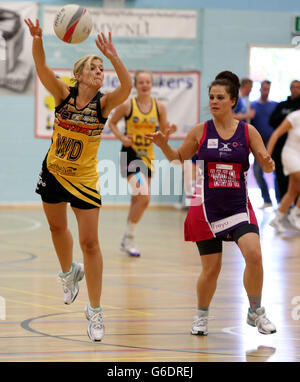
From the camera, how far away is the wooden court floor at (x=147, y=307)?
14.2 feet

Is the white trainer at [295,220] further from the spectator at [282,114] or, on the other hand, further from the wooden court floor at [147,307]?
the spectator at [282,114]

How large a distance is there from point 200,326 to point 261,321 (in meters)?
0.39

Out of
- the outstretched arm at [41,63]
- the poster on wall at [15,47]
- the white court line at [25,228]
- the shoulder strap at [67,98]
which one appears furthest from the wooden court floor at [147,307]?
the poster on wall at [15,47]

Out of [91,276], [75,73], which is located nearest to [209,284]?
[91,276]

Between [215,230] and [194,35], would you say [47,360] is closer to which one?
[215,230]

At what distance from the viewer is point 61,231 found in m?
5.14

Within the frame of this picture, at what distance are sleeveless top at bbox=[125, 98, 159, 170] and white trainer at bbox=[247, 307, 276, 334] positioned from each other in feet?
12.5

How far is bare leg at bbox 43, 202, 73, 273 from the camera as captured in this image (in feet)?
16.3

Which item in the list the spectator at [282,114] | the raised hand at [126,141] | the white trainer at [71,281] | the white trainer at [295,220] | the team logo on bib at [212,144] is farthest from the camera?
the white trainer at [295,220]

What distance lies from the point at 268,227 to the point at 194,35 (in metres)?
4.55

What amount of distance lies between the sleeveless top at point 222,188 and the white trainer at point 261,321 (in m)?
0.48

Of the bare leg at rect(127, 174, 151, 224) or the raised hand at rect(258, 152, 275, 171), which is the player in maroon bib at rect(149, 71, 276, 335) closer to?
the raised hand at rect(258, 152, 275, 171)

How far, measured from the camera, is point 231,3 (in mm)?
14086

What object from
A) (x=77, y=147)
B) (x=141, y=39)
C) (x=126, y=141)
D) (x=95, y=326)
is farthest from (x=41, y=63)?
(x=141, y=39)
